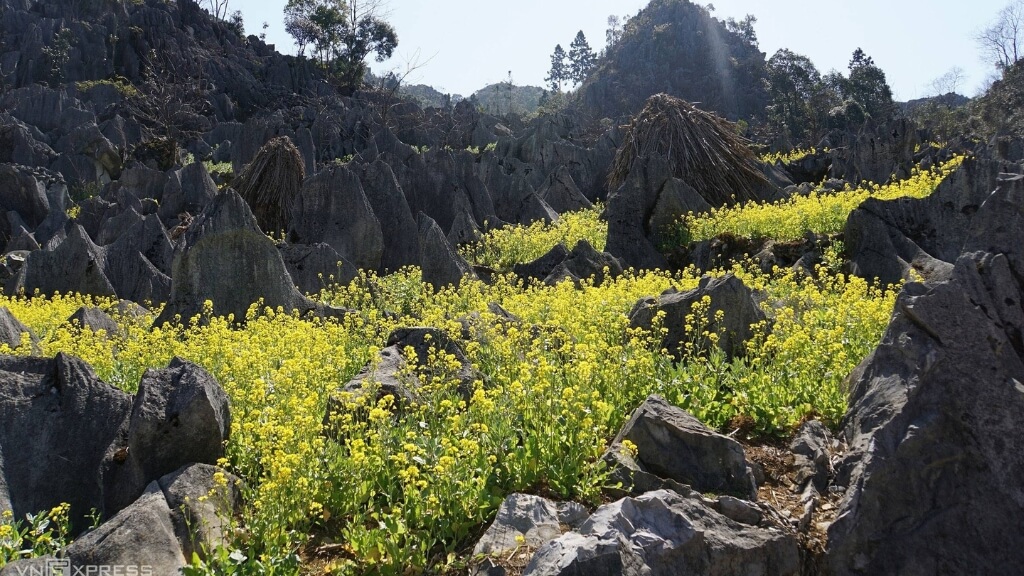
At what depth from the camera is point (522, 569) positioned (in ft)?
14.2

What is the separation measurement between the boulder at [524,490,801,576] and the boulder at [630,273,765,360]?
362 cm

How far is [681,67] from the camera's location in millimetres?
90188

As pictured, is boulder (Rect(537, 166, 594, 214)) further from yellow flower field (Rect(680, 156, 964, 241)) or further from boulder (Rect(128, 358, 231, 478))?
boulder (Rect(128, 358, 231, 478))

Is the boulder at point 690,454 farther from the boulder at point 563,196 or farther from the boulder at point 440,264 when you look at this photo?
the boulder at point 563,196

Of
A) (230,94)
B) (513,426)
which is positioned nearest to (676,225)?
(513,426)

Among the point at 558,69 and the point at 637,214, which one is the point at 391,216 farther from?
the point at 558,69

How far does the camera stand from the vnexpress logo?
408 cm

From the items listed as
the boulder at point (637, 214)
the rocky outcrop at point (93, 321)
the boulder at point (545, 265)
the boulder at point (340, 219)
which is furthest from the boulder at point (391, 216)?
the rocky outcrop at point (93, 321)

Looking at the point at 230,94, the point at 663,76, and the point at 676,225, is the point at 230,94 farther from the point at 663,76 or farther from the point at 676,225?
the point at 676,225

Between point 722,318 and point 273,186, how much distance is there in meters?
16.9

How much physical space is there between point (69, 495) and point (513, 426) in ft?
11.2

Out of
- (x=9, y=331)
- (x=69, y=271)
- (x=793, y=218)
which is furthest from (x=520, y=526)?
(x=69, y=271)

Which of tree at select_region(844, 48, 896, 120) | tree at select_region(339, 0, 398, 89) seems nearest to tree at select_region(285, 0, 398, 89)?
tree at select_region(339, 0, 398, 89)

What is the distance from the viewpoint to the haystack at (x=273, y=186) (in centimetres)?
2161
